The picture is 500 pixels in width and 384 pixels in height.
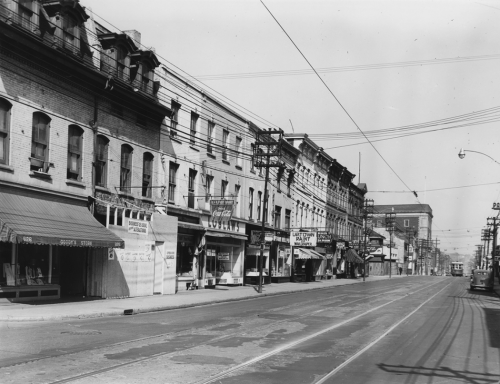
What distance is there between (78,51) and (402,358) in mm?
17429

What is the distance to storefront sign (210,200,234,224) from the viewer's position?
3175cm

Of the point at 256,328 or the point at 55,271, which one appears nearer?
the point at 256,328

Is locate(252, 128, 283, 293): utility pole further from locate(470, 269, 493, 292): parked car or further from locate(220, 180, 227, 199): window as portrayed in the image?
locate(470, 269, 493, 292): parked car

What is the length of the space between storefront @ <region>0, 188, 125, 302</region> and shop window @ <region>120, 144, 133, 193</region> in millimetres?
3024

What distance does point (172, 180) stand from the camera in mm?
29656

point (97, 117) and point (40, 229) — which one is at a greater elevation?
point (97, 117)

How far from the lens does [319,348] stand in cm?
1235

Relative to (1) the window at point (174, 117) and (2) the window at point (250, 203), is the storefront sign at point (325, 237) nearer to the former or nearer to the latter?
(2) the window at point (250, 203)

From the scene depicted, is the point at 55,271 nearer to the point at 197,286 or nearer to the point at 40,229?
the point at 40,229

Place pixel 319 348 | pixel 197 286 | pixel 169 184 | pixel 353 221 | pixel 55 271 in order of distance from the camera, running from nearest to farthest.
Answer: pixel 319 348
pixel 55 271
pixel 169 184
pixel 197 286
pixel 353 221

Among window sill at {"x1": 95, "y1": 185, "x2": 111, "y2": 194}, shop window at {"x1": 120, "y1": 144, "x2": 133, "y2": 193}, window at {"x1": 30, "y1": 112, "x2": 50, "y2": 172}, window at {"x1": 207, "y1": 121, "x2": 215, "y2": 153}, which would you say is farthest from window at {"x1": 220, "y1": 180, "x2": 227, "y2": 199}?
window at {"x1": 30, "y1": 112, "x2": 50, "y2": 172}

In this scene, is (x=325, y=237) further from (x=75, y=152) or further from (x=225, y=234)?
(x=75, y=152)

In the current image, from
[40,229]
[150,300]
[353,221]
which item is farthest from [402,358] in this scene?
[353,221]

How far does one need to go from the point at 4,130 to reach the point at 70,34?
497 centimetres
